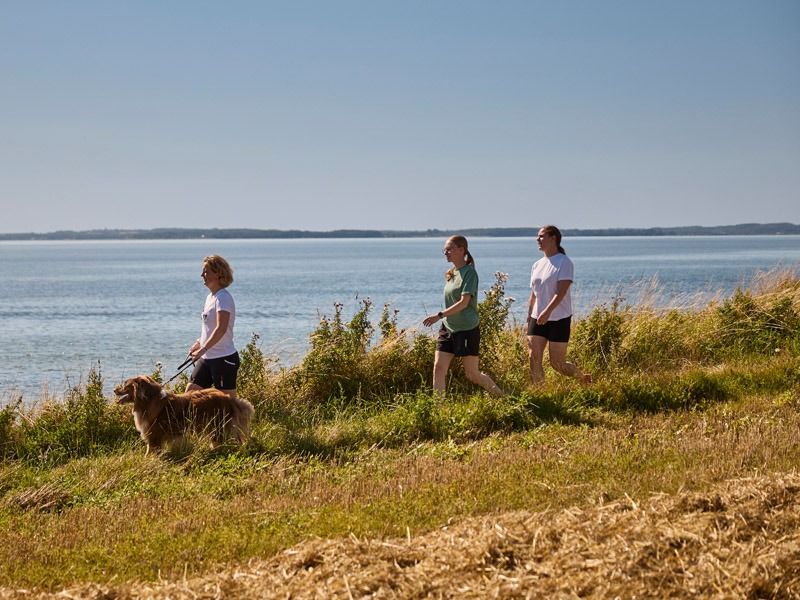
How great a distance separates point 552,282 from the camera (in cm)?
A: 1124

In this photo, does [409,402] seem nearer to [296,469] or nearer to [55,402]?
[296,469]

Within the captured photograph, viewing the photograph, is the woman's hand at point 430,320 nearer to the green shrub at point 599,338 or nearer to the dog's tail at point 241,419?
the dog's tail at point 241,419

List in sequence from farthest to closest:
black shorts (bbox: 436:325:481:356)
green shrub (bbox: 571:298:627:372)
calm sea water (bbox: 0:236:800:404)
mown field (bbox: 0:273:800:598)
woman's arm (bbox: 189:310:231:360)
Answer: calm sea water (bbox: 0:236:800:404)
green shrub (bbox: 571:298:627:372)
black shorts (bbox: 436:325:481:356)
woman's arm (bbox: 189:310:231:360)
mown field (bbox: 0:273:800:598)

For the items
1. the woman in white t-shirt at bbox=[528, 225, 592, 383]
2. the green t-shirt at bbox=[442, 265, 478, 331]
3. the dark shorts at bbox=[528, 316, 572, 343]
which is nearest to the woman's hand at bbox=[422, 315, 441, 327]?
the green t-shirt at bbox=[442, 265, 478, 331]

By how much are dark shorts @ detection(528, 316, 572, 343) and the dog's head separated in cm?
474

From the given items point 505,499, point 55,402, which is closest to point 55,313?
point 55,402

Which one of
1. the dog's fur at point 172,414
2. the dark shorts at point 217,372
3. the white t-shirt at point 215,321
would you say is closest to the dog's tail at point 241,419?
the dog's fur at point 172,414

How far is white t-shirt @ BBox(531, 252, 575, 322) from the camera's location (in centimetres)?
1117

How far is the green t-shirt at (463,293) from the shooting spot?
1062 centimetres

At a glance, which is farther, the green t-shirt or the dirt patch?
the green t-shirt

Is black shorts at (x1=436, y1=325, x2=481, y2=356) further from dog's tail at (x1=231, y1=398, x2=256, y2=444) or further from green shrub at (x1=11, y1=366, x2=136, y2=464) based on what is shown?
green shrub at (x1=11, y1=366, x2=136, y2=464)

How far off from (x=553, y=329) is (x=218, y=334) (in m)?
4.26

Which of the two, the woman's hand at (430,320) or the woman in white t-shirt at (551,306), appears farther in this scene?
the woman in white t-shirt at (551,306)

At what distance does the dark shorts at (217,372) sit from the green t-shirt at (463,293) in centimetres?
259
